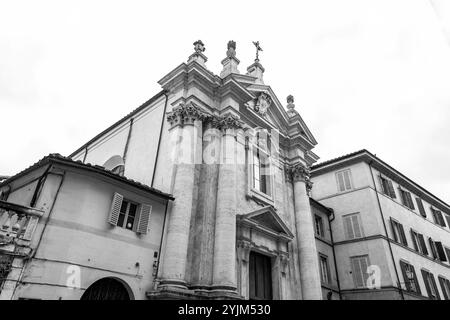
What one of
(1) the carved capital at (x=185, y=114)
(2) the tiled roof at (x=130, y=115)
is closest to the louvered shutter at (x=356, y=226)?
(1) the carved capital at (x=185, y=114)

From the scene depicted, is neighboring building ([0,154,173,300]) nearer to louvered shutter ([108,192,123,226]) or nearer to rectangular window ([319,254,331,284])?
louvered shutter ([108,192,123,226])

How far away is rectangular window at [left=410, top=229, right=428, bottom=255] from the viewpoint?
2404cm

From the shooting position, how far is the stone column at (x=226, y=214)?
35.2 feet

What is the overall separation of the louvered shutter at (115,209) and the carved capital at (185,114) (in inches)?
170

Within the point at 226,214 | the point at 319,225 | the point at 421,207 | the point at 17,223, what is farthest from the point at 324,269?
the point at 17,223

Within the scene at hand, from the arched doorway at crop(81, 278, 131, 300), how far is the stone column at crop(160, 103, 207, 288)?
1186 millimetres

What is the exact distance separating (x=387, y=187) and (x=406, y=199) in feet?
10.7

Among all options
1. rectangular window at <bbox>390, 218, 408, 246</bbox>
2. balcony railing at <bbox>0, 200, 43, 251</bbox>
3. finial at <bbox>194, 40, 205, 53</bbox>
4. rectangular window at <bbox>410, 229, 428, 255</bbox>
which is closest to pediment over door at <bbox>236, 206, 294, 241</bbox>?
balcony railing at <bbox>0, 200, 43, 251</bbox>

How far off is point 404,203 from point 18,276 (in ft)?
87.7

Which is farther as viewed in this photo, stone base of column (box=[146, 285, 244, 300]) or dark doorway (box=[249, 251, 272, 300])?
dark doorway (box=[249, 251, 272, 300])

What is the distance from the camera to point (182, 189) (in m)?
11.4

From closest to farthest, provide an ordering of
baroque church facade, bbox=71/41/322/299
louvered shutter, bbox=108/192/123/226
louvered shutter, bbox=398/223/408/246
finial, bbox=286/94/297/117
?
louvered shutter, bbox=108/192/123/226 < baroque church facade, bbox=71/41/322/299 < finial, bbox=286/94/297/117 < louvered shutter, bbox=398/223/408/246
